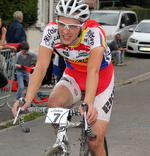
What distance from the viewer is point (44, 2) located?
24953 millimetres

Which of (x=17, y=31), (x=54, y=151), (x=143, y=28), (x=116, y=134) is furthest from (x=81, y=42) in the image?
(x=143, y=28)

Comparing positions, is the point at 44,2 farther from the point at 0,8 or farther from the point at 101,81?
the point at 101,81

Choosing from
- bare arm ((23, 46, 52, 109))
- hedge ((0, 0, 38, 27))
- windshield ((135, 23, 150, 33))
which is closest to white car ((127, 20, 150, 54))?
windshield ((135, 23, 150, 33))

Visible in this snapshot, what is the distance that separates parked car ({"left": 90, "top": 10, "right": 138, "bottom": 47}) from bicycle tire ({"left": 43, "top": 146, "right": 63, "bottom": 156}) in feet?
55.7

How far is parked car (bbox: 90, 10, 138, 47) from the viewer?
70.9 ft

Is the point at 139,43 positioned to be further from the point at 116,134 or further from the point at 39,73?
the point at 39,73

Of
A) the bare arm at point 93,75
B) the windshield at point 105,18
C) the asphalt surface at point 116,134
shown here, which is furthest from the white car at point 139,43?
the bare arm at point 93,75

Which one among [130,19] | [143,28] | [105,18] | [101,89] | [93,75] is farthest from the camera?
[130,19]

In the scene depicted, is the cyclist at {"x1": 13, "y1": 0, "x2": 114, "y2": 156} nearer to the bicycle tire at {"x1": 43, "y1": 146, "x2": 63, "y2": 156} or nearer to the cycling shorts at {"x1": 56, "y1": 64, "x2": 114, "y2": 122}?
the cycling shorts at {"x1": 56, "y1": 64, "x2": 114, "y2": 122}

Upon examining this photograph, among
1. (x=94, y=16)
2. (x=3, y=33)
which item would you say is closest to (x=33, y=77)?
(x=3, y=33)

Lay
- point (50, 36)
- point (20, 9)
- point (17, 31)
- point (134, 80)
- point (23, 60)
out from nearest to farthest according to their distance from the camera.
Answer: point (50, 36) < point (23, 60) < point (17, 31) < point (134, 80) < point (20, 9)

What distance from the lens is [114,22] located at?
73.4ft

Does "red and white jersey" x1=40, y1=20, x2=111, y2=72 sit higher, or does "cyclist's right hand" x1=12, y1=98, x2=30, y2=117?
Result: "red and white jersey" x1=40, y1=20, x2=111, y2=72

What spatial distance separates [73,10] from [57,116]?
0.98 metres
